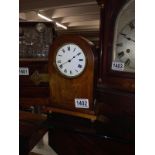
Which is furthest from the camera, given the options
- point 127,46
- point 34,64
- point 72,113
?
point 34,64

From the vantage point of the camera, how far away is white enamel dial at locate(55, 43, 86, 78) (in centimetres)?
120

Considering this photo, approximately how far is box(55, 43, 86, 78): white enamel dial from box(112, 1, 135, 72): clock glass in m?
0.15

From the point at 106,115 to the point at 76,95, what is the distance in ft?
0.58

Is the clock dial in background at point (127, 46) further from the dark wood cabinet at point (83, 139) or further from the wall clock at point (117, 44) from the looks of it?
the dark wood cabinet at point (83, 139)

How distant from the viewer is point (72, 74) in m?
1.23

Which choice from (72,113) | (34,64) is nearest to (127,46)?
(72,113)

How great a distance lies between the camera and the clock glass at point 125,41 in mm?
1131

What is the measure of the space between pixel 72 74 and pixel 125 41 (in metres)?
0.29

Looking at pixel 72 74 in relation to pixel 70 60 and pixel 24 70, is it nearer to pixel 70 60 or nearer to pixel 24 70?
pixel 70 60

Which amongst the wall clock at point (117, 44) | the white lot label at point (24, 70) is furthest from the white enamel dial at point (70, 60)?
the white lot label at point (24, 70)

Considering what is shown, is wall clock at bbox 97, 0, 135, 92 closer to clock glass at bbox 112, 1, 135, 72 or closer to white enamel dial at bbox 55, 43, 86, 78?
clock glass at bbox 112, 1, 135, 72

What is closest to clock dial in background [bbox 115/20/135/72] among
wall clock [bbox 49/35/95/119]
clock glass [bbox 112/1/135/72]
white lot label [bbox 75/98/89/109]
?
clock glass [bbox 112/1/135/72]
